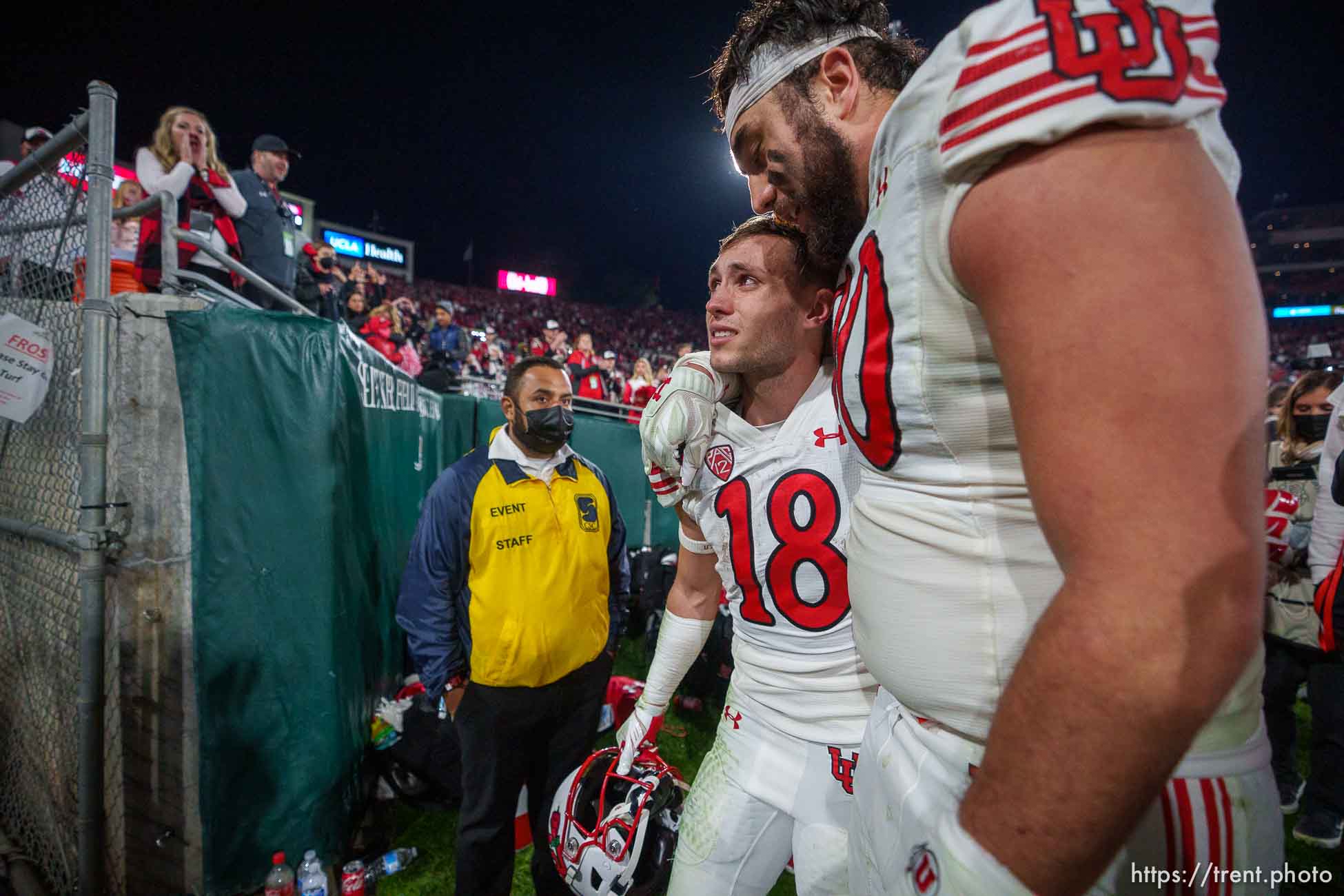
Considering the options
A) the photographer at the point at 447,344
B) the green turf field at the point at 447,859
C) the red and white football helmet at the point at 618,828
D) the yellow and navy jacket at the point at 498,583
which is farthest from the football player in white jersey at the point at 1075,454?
the photographer at the point at 447,344

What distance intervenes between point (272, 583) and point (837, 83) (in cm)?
302

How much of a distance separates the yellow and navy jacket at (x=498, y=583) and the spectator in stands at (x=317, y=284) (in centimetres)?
410

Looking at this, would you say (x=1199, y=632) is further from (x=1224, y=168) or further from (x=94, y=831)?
(x=94, y=831)

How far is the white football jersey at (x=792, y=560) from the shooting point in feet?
5.95

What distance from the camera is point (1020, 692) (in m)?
0.56

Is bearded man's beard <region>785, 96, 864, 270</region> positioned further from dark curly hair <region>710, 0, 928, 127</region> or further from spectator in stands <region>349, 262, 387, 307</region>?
spectator in stands <region>349, 262, 387, 307</region>

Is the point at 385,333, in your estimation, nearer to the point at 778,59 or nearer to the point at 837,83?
the point at 778,59

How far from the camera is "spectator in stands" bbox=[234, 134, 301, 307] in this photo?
4.84 metres

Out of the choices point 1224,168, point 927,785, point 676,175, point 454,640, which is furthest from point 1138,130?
point 676,175

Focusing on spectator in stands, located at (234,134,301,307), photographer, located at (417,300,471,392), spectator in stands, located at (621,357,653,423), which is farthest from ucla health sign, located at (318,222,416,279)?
spectator in stands, located at (234,134,301,307)

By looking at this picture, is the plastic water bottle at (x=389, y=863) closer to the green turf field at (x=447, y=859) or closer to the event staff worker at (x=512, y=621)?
the green turf field at (x=447, y=859)

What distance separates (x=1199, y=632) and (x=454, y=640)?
3254mm

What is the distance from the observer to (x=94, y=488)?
7.34 ft

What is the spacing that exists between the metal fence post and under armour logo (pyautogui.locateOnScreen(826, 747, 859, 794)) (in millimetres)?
2656
